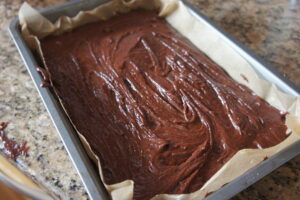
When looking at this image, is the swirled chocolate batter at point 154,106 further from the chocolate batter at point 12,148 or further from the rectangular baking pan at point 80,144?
the chocolate batter at point 12,148

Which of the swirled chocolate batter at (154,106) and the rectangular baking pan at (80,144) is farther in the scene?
the swirled chocolate batter at (154,106)

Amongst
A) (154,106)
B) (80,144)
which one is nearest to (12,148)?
(80,144)

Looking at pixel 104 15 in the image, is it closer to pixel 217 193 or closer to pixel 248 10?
pixel 248 10

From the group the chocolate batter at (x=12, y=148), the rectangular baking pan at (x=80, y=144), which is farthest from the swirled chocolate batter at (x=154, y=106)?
the chocolate batter at (x=12, y=148)

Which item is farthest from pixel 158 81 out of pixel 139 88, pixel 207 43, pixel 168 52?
pixel 207 43

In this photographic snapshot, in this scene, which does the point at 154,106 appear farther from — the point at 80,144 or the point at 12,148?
the point at 12,148

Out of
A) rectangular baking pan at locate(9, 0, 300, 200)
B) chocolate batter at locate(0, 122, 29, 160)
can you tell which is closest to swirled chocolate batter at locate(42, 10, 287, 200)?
rectangular baking pan at locate(9, 0, 300, 200)

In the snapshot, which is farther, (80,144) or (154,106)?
(154,106)
